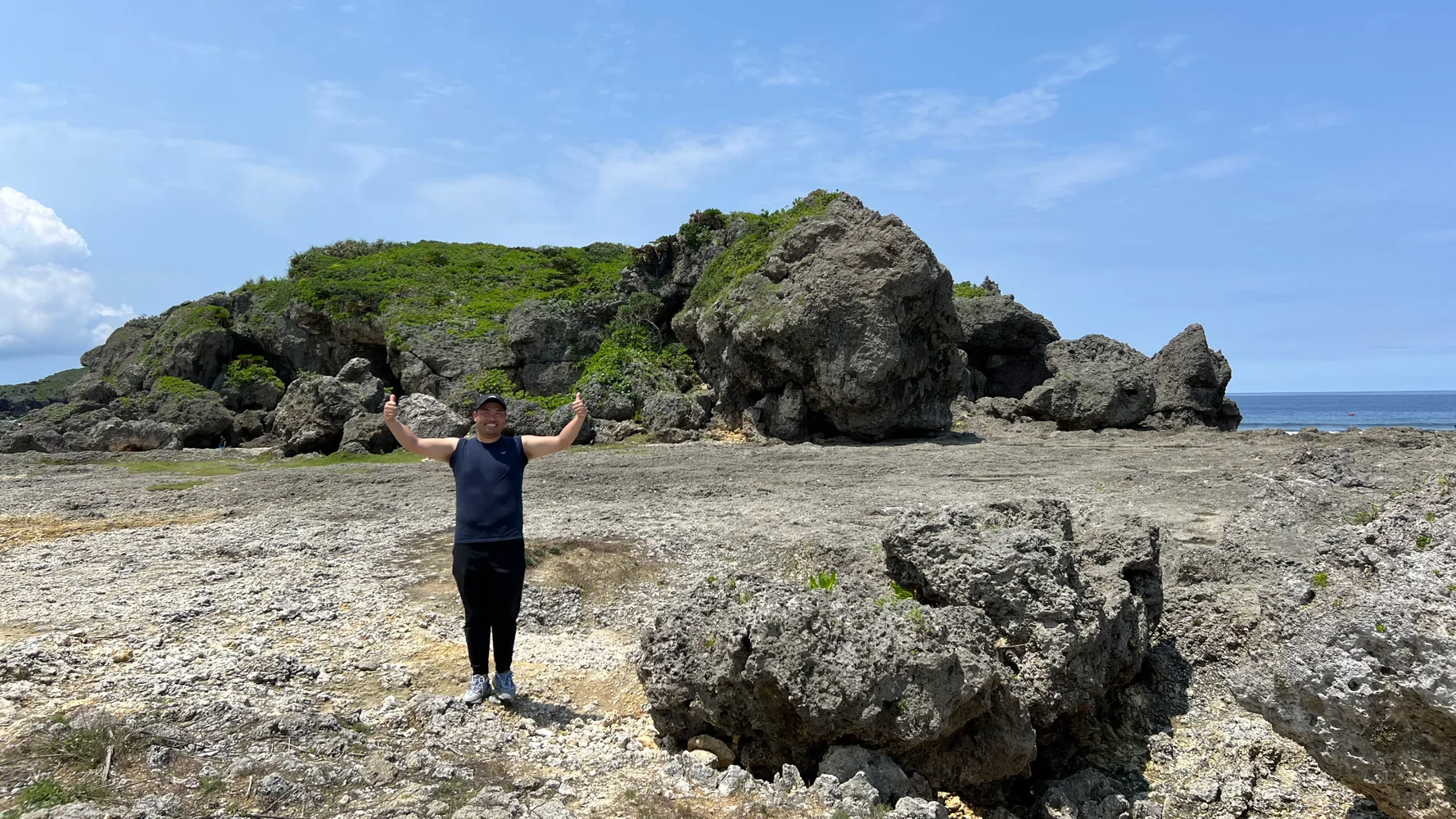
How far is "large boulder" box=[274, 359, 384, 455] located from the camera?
2705cm

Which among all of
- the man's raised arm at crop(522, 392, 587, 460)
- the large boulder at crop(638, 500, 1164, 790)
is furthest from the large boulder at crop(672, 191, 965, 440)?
the man's raised arm at crop(522, 392, 587, 460)

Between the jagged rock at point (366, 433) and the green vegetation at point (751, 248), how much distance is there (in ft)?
41.7

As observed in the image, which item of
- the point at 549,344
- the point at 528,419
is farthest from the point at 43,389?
the point at 528,419

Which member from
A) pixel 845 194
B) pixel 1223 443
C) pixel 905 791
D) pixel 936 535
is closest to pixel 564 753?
pixel 905 791

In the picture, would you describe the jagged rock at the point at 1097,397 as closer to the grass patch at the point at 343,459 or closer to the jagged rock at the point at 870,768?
the grass patch at the point at 343,459

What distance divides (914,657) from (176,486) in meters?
19.5

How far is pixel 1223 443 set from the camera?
23.1 m

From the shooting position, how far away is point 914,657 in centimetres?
592

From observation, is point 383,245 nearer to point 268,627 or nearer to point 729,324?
point 729,324

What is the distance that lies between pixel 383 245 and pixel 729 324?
124 ft

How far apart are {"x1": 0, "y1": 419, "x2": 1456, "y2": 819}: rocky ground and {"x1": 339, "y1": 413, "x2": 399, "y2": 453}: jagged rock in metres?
7.20

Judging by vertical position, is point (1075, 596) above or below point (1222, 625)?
above

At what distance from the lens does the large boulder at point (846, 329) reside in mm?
26344

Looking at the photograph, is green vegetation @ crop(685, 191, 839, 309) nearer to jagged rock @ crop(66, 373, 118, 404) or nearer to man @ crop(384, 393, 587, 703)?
man @ crop(384, 393, 587, 703)
